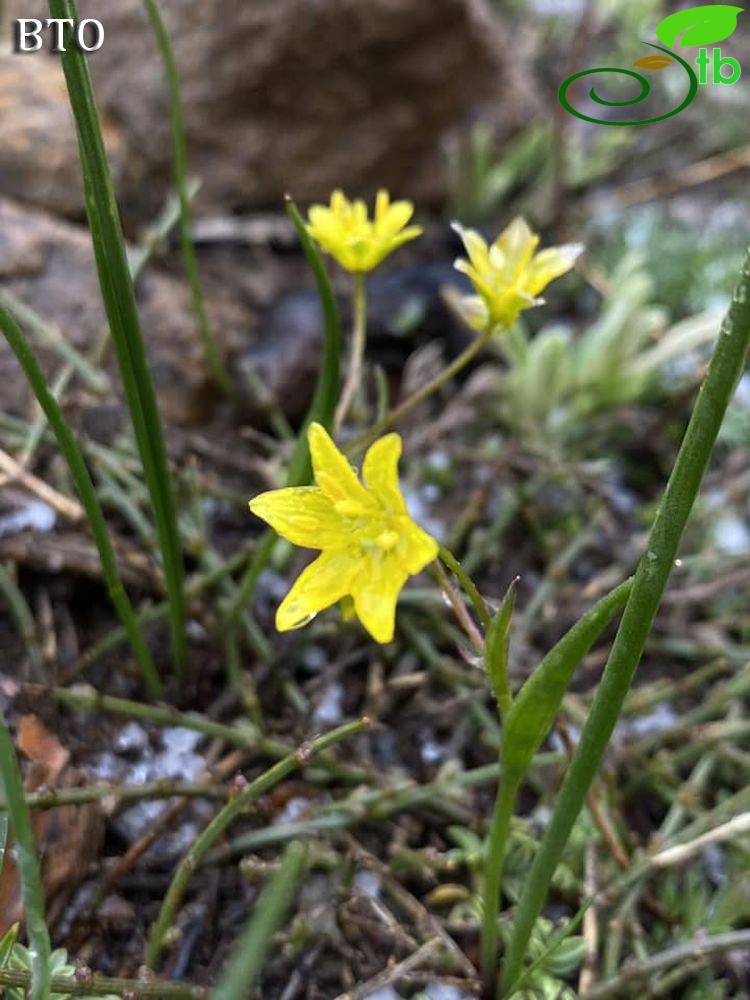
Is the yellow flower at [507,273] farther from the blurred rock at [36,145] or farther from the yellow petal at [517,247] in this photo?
the blurred rock at [36,145]

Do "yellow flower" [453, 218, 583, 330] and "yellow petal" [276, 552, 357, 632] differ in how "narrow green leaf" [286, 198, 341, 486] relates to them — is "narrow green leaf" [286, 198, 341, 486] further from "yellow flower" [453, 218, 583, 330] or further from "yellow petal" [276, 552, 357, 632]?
"yellow petal" [276, 552, 357, 632]

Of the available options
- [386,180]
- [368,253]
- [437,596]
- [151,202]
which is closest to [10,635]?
[437,596]

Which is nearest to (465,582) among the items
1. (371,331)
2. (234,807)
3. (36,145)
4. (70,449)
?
(234,807)

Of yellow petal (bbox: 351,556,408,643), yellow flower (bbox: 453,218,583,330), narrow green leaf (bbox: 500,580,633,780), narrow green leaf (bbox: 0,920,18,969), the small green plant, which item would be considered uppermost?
yellow flower (bbox: 453,218,583,330)

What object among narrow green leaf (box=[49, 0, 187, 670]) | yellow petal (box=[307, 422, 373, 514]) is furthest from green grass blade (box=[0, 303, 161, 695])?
yellow petal (box=[307, 422, 373, 514])

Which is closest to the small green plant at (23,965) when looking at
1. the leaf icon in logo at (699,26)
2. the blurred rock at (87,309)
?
the blurred rock at (87,309)

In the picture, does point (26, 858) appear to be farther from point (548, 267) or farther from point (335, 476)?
point (548, 267)
